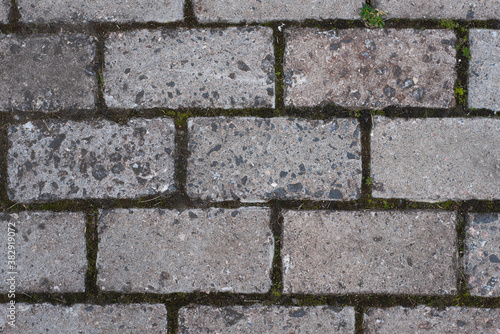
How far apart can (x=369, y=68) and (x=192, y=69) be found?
110cm

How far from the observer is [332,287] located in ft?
7.38

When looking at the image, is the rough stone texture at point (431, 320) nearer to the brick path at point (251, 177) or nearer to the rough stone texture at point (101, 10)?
the brick path at point (251, 177)

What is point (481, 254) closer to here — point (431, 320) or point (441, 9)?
point (431, 320)

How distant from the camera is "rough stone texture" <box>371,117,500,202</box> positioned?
226 cm

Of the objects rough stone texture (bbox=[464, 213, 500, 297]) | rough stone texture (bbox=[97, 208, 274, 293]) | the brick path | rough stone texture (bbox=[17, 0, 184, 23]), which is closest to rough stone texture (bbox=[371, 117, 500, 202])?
the brick path

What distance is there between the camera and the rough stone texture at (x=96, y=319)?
225 cm

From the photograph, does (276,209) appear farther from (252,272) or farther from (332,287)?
(332,287)

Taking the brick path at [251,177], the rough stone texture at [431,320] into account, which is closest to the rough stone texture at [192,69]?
the brick path at [251,177]

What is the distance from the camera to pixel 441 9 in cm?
232

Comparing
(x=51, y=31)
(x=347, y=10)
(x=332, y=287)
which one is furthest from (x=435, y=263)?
(x=51, y=31)

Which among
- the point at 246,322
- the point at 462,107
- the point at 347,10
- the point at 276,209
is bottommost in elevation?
the point at 246,322

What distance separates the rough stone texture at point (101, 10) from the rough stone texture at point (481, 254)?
2.25m

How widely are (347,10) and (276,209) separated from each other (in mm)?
1325

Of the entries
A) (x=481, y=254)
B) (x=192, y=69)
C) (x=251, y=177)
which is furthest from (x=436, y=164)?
(x=192, y=69)
